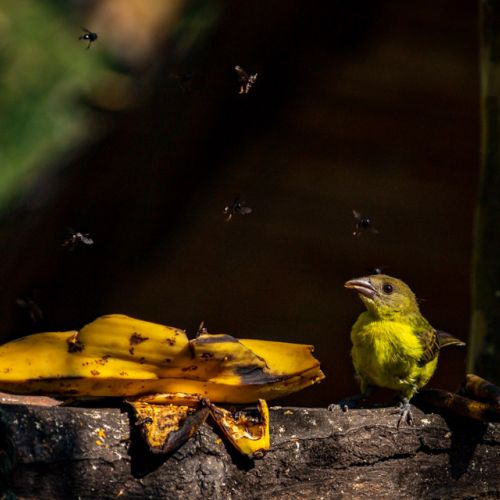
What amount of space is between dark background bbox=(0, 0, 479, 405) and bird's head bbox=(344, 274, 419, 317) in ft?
2.80

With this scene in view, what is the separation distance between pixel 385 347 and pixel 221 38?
148cm

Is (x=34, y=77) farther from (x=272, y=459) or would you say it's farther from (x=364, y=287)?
(x=272, y=459)

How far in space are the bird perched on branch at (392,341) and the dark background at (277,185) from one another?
883 millimetres

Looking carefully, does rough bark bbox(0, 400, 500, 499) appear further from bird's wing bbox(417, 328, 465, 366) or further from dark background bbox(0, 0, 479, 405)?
dark background bbox(0, 0, 479, 405)

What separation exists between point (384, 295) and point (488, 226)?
53 cm

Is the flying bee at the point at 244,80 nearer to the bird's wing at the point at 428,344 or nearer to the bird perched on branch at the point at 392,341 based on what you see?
the bird perched on branch at the point at 392,341

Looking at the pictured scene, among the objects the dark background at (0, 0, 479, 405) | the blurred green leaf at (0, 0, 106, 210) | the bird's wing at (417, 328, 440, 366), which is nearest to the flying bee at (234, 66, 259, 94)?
the dark background at (0, 0, 479, 405)

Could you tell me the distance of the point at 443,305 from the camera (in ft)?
20.4

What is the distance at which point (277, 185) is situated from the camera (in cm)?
595

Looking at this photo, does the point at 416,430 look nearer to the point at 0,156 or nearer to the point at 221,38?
the point at 221,38

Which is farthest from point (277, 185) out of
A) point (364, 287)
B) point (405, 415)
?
point (405, 415)

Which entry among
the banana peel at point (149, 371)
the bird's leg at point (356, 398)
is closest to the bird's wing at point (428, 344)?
the bird's leg at point (356, 398)

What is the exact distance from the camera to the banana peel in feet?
8.04

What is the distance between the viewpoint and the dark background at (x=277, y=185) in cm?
426
